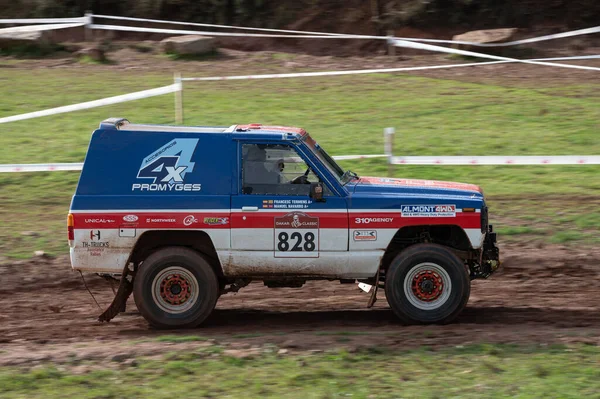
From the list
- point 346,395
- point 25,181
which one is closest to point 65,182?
point 25,181

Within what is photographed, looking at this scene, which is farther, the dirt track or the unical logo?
the unical logo

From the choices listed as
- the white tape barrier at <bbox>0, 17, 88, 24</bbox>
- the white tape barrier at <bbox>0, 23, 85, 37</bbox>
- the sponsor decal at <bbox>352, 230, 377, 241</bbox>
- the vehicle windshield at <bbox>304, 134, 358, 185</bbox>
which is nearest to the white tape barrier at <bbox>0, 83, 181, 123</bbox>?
the white tape barrier at <bbox>0, 23, 85, 37</bbox>

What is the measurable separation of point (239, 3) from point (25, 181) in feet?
40.0

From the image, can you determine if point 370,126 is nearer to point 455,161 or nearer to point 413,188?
point 455,161

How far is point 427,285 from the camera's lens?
8.89 meters

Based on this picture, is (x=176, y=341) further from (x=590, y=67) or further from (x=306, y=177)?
(x=590, y=67)

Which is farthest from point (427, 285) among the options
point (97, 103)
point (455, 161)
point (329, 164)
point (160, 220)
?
point (97, 103)


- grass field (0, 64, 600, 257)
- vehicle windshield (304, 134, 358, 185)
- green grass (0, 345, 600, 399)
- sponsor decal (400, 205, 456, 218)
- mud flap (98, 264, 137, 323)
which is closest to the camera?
green grass (0, 345, 600, 399)

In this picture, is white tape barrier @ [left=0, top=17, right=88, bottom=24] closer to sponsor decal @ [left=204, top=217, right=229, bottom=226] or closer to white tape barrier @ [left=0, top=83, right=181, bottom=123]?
white tape barrier @ [left=0, top=83, right=181, bottom=123]

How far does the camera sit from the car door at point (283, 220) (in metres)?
8.74

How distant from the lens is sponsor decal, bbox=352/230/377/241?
8758mm

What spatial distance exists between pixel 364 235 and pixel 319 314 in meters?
1.38

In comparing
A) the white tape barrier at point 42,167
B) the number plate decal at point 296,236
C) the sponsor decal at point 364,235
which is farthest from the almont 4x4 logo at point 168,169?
the white tape barrier at point 42,167

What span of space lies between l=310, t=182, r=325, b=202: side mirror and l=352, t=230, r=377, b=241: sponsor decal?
47 cm
